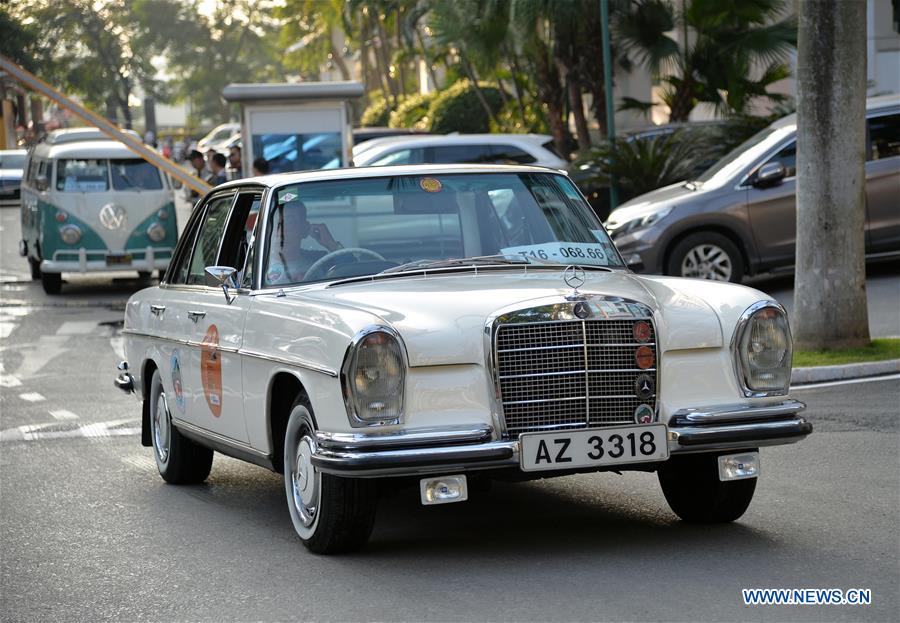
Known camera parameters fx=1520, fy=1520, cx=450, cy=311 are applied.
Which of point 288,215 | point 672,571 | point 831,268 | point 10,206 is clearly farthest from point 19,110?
point 672,571

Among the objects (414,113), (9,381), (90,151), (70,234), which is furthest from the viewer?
(414,113)

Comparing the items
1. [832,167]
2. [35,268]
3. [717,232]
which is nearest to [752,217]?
[717,232]

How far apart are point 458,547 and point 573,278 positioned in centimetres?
128

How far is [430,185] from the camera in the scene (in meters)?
7.50

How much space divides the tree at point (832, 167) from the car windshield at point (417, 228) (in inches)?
198

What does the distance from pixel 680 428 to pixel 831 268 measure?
6406mm

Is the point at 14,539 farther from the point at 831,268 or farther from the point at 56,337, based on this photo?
the point at 56,337

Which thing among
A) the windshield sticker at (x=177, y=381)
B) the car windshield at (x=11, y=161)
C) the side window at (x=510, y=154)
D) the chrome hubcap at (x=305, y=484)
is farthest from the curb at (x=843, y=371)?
the car windshield at (x=11, y=161)

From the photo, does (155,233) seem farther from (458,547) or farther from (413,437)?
(413,437)

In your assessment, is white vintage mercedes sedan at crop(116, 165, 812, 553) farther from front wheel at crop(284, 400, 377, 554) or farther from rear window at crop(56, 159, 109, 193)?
rear window at crop(56, 159, 109, 193)

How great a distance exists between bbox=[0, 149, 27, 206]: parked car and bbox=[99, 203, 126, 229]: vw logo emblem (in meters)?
24.1

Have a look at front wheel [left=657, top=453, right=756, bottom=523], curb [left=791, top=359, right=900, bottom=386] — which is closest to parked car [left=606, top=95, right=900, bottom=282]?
curb [left=791, top=359, right=900, bottom=386]

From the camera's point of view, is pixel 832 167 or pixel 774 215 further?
pixel 774 215

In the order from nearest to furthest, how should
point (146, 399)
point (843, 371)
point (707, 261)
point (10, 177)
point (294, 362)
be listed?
point (294, 362) → point (146, 399) → point (843, 371) → point (707, 261) → point (10, 177)
